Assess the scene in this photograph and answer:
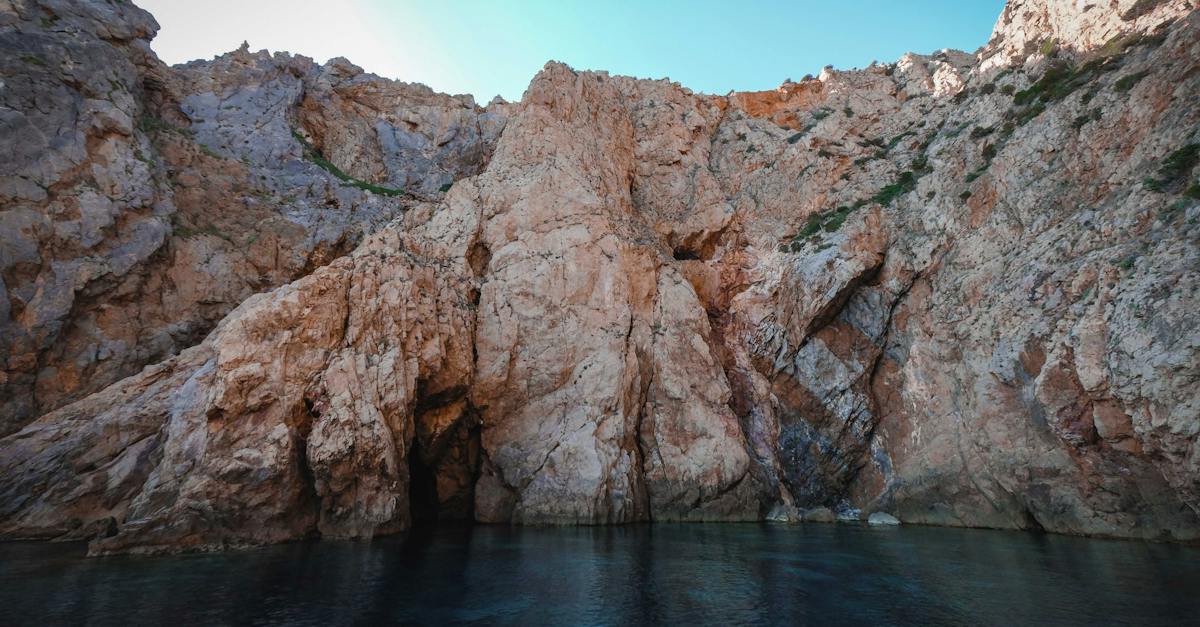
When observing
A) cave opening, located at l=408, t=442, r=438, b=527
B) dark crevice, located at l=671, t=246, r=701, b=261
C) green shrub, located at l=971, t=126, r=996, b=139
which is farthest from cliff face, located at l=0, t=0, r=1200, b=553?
green shrub, located at l=971, t=126, r=996, b=139

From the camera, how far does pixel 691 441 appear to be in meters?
29.2

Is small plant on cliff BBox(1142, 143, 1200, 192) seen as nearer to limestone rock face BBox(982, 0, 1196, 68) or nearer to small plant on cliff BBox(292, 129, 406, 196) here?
limestone rock face BBox(982, 0, 1196, 68)

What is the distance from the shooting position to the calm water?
10875mm

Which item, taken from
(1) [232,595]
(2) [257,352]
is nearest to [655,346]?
(2) [257,352]

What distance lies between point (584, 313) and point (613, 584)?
18.4 m

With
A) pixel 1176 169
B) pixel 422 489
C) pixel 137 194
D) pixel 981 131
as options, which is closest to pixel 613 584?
pixel 422 489

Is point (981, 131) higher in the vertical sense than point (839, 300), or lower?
higher

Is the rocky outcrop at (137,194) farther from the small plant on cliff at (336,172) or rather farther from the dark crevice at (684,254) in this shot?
the dark crevice at (684,254)

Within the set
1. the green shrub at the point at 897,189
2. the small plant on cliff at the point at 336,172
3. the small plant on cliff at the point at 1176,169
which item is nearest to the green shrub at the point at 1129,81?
the small plant on cliff at the point at 1176,169

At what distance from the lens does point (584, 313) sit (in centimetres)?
3091

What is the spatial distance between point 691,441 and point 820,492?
9.09 m

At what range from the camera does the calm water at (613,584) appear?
35.7 feet

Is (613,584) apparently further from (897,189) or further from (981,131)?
(981,131)

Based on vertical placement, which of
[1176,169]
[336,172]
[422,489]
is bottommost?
[422,489]
